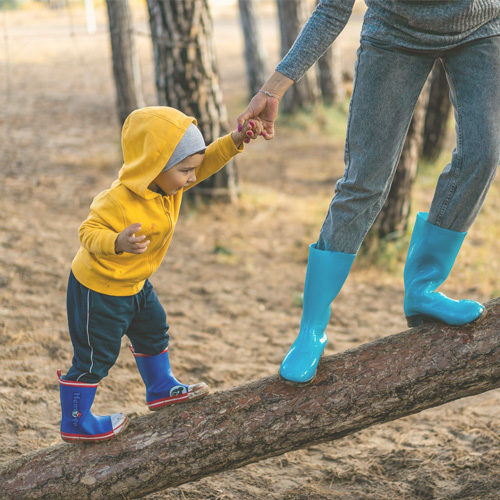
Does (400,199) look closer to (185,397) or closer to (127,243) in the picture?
(185,397)

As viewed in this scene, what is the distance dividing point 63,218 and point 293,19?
5.28 metres

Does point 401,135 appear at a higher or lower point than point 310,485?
higher

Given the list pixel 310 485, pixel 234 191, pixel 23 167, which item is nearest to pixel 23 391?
pixel 310 485

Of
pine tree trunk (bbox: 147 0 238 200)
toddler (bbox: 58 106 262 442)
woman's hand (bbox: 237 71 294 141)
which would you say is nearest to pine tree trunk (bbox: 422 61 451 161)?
pine tree trunk (bbox: 147 0 238 200)

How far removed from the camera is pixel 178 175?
2.37 m

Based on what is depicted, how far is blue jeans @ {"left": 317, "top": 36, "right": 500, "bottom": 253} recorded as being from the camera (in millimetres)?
2302

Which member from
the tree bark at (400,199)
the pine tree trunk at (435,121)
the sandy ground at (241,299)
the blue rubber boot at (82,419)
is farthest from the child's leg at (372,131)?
the pine tree trunk at (435,121)

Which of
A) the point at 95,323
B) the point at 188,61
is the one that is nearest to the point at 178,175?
the point at 95,323

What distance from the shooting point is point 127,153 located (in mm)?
2357

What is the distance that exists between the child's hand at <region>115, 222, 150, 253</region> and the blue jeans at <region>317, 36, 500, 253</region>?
73 centimetres

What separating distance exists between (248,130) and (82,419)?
1.22m

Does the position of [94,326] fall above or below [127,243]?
below

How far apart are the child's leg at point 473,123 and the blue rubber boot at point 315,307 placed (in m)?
0.46

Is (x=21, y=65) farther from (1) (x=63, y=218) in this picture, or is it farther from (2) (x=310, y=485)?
(2) (x=310, y=485)
